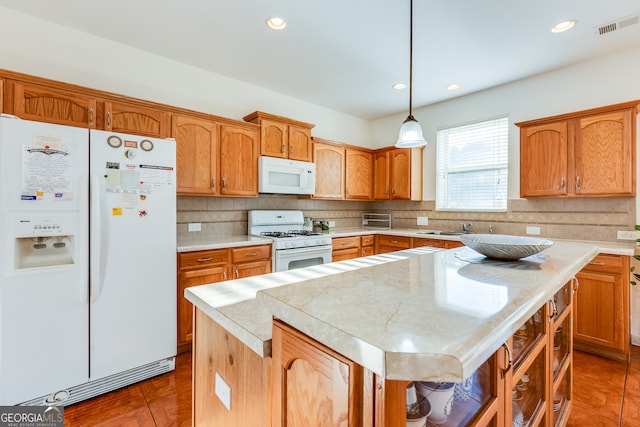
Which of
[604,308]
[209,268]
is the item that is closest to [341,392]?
[209,268]

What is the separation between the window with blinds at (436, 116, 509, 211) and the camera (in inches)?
140

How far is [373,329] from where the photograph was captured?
0.57 metres

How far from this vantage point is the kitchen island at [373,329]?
517 millimetres

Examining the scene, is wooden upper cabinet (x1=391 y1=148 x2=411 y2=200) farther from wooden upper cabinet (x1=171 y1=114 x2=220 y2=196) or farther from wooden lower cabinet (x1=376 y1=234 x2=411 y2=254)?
wooden upper cabinet (x1=171 y1=114 x2=220 y2=196)

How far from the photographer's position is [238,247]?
281cm

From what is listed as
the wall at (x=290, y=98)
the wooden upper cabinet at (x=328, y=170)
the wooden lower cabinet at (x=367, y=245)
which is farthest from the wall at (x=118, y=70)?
the wooden lower cabinet at (x=367, y=245)

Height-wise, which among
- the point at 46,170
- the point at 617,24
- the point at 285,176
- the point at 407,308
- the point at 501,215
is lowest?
the point at 407,308

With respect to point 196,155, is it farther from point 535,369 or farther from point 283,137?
point 535,369

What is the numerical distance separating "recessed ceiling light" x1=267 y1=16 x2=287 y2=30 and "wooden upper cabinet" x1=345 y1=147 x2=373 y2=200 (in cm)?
204

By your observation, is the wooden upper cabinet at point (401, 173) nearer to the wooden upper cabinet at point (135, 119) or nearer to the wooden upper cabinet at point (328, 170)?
the wooden upper cabinet at point (328, 170)

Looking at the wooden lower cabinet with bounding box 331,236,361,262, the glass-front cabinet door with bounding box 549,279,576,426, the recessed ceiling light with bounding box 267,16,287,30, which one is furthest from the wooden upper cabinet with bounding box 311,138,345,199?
the glass-front cabinet door with bounding box 549,279,576,426

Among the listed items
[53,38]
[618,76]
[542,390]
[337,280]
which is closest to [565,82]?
[618,76]

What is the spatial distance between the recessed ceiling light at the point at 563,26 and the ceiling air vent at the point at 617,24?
25 centimetres

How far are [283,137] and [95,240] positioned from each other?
2.16 metres
